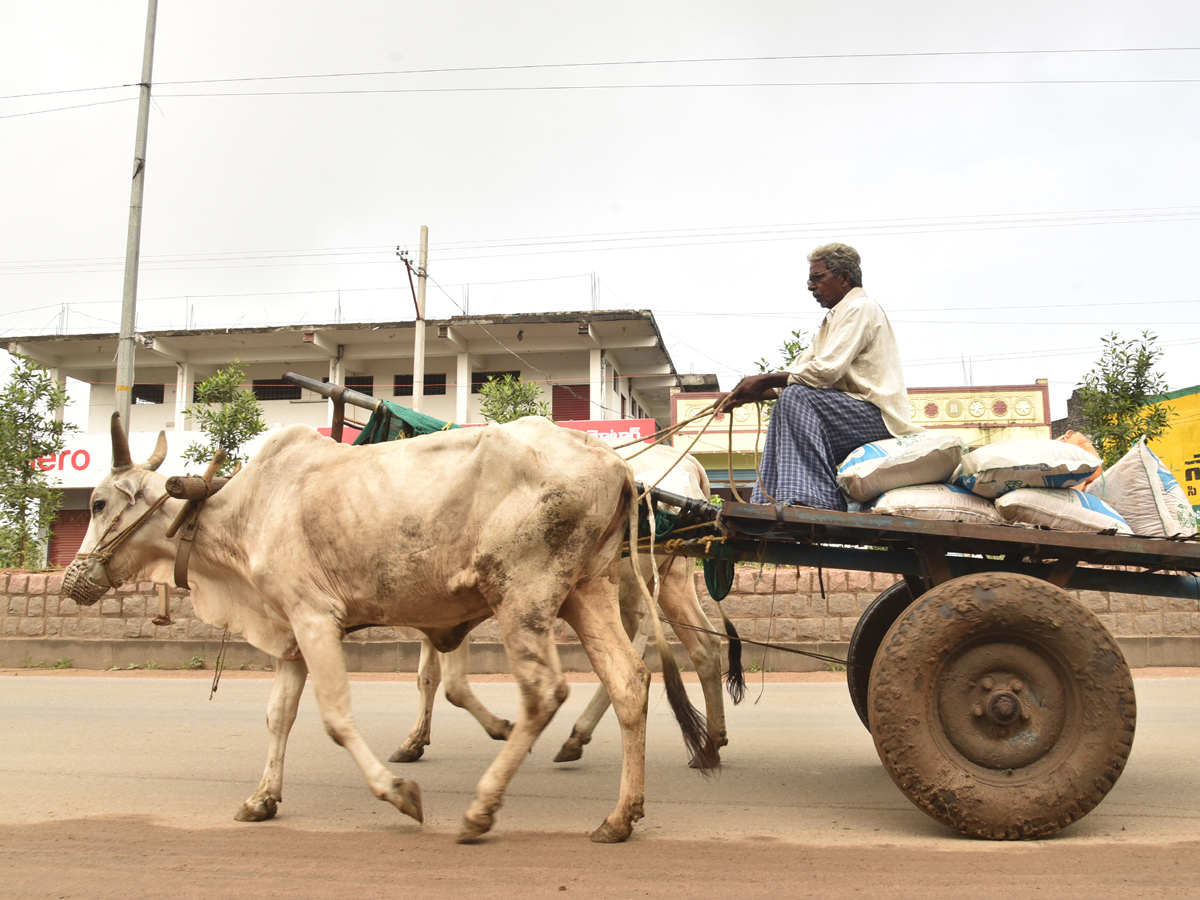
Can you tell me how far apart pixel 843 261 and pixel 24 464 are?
14386mm

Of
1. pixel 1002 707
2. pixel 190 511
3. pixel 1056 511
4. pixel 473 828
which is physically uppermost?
pixel 1056 511

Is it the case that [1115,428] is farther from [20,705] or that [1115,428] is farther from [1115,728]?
[20,705]

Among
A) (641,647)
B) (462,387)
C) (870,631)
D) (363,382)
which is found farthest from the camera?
(363,382)

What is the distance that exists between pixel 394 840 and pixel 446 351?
22.6 m

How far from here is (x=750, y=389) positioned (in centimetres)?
442

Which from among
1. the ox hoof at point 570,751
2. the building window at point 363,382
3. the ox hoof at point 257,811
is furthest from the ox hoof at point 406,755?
the building window at point 363,382

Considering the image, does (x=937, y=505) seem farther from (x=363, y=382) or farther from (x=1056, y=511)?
(x=363, y=382)

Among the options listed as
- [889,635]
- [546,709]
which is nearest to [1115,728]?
→ [889,635]

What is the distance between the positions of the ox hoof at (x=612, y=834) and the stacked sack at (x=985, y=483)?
1.78 m

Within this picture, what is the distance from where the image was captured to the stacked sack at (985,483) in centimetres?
402

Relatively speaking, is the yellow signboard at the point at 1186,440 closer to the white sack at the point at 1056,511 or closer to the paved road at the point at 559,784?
the paved road at the point at 559,784

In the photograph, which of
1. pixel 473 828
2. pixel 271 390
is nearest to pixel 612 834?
pixel 473 828

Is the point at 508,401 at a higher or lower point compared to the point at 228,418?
higher

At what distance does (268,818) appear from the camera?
14.0 ft
